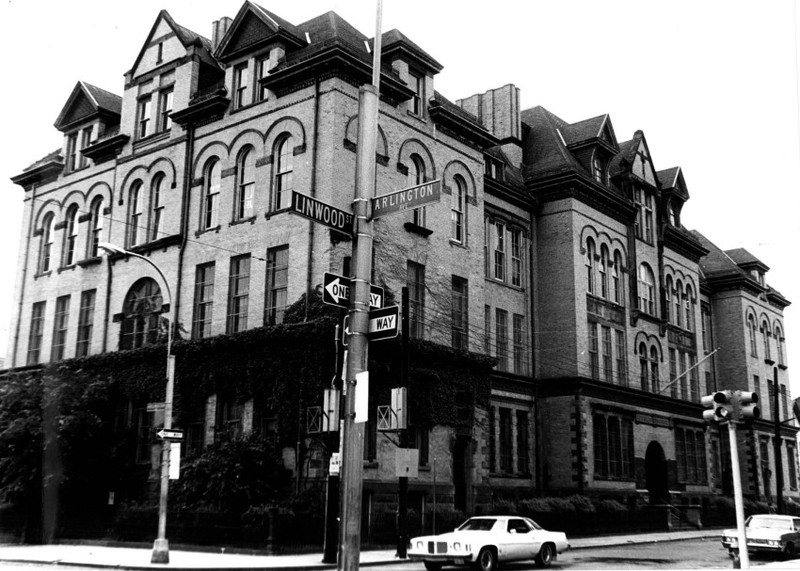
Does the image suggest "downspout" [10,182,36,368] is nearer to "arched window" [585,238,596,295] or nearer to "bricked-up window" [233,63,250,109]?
"bricked-up window" [233,63,250,109]

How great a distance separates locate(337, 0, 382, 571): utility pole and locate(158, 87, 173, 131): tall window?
2874cm

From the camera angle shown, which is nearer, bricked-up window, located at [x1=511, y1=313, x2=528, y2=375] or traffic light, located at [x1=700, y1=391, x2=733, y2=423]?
traffic light, located at [x1=700, y1=391, x2=733, y2=423]

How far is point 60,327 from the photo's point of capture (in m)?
42.5

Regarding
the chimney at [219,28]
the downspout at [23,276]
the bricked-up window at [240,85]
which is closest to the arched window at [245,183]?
the bricked-up window at [240,85]

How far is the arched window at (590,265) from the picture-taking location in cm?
4803

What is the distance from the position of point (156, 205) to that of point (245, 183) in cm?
566

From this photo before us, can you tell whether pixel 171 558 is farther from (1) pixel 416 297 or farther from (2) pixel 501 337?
(2) pixel 501 337

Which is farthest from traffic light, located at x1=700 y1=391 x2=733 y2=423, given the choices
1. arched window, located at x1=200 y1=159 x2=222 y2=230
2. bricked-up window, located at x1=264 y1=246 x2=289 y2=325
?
arched window, located at x1=200 y1=159 x2=222 y2=230

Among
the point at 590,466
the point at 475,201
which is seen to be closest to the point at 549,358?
the point at 590,466

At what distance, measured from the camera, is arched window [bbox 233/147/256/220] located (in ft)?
119

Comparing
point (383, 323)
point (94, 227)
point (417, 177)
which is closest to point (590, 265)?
point (417, 177)

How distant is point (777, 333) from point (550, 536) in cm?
5326

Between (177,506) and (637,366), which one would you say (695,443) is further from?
(177,506)

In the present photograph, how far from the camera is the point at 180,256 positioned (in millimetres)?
37812
